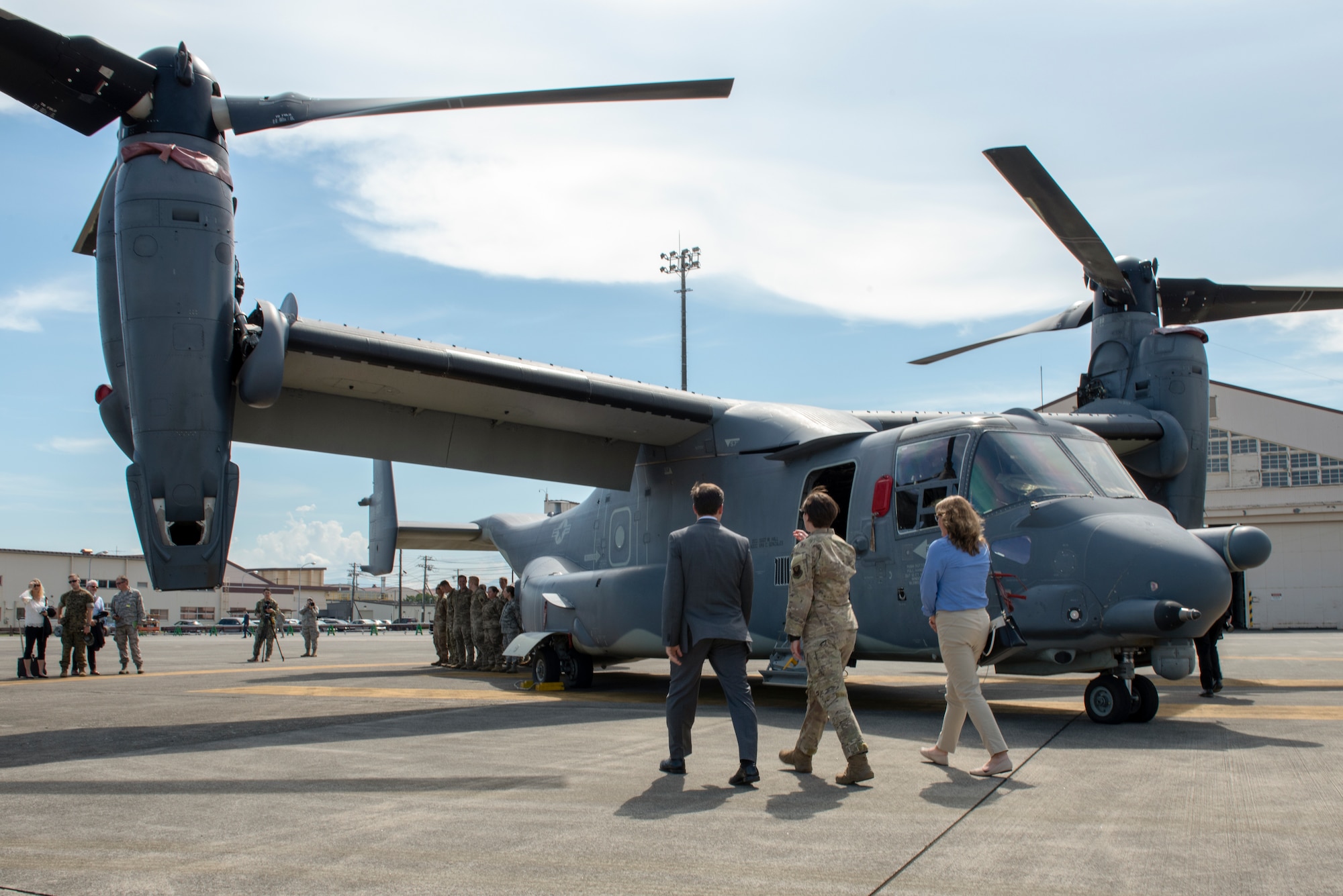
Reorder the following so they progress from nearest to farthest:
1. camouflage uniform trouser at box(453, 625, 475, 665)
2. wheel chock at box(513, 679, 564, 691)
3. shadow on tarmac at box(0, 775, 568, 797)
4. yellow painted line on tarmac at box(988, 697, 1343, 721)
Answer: shadow on tarmac at box(0, 775, 568, 797) < yellow painted line on tarmac at box(988, 697, 1343, 721) < wheel chock at box(513, 679, 564, 691) < camouflage uniform trouser at box(453, 625, 475, 665)

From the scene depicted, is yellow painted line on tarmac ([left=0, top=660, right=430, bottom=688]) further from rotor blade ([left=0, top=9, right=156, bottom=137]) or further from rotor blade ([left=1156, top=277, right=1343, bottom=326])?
rotor blade ([left=1156, top=277, right=1343, bottom=326])

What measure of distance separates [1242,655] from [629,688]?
13.1 metres

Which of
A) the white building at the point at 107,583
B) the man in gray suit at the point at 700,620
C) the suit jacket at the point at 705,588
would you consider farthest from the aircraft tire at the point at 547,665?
the white building at the point at 107,583

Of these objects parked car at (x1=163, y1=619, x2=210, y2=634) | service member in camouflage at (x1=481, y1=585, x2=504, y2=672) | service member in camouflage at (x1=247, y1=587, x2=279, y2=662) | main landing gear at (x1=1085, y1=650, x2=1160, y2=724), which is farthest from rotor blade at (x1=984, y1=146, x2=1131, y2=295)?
parked car at (x1=163, y1=619, x2=210, y2=634)

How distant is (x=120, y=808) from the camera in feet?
15.4

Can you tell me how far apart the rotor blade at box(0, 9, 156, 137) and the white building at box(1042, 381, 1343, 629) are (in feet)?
124

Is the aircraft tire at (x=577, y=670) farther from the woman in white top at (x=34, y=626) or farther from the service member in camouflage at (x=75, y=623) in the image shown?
the woman in white top at (x=34, y=626)

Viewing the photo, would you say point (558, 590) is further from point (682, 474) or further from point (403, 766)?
point (403, 766)

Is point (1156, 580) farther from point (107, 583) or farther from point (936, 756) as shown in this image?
point (107, 583)

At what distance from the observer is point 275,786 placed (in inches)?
208

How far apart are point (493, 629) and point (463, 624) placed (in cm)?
104

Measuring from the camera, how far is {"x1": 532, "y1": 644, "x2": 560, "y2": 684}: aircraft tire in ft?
43.0

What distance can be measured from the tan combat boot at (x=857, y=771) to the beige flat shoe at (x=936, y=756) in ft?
2.53

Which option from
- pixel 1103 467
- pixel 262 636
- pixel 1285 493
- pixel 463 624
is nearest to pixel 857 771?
pixel 1103 467
